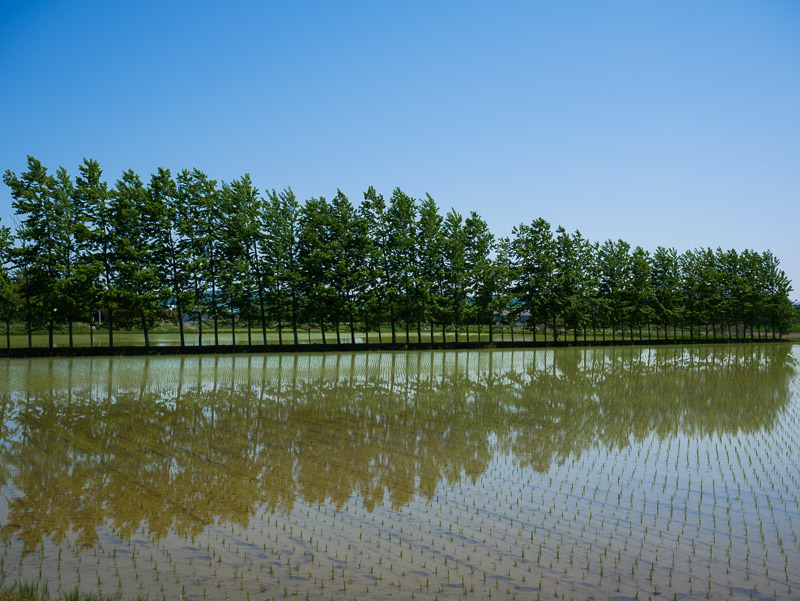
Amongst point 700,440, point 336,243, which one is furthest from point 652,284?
point 700,440

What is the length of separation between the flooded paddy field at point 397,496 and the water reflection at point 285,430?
7 centimetres

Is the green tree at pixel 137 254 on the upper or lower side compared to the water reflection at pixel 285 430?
upper

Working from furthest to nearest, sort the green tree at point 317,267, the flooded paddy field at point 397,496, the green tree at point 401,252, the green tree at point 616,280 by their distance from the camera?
the green tree at point 616,280, the green tree at point 401,252, the green tree at point 317,267, the flooded paddy field at point 397,496

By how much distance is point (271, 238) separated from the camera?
52281 mm

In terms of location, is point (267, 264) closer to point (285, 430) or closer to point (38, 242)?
point (38, 242)

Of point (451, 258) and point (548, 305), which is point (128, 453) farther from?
point (548, 305)

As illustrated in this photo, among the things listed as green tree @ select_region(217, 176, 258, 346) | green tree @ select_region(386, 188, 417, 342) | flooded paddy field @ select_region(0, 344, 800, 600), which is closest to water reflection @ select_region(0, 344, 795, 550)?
flooded paddy field @ select_region(0, 344, 800, 600)

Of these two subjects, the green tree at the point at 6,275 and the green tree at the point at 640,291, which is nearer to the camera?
the green tree at the point at 6,275

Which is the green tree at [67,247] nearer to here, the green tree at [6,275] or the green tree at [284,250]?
the green tree at [6,275]

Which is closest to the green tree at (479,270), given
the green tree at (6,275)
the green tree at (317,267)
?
the green tree at (317,267)

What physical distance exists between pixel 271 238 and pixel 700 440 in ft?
139

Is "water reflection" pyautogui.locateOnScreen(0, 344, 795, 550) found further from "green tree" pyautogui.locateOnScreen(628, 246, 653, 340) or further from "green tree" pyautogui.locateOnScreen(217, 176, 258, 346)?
"green tree" pyautogui.locateOnScreen(628, 246, 653, 340)

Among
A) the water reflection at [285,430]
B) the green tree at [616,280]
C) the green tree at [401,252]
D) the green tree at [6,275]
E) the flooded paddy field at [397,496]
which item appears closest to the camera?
the flooded paddy field at [397,496]

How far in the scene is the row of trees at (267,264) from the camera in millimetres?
43844
